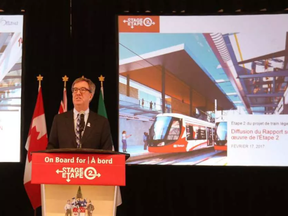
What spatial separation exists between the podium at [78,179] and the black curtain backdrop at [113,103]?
1.96 m

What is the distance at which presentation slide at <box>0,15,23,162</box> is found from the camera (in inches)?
133

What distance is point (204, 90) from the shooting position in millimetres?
3477

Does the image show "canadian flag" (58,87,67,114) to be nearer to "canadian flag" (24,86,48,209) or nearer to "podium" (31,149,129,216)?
"canadian flag" (24,86,48,209)

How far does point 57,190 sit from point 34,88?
2.22 meters

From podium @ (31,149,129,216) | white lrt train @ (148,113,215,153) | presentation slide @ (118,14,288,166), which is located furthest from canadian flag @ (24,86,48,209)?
podium @ (31,149,129,216)

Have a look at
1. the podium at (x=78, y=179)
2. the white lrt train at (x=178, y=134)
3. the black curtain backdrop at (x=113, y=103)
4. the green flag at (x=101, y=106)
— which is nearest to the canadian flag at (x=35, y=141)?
the black curtain backdrop at (x=113, y=103)

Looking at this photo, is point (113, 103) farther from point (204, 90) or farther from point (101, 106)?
point (204, 90)

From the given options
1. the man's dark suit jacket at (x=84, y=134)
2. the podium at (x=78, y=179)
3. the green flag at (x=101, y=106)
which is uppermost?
the green flag at (x=101, y=106)

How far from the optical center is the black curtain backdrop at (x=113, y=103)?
11.5ft

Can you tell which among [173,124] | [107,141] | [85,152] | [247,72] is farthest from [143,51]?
[85,152]

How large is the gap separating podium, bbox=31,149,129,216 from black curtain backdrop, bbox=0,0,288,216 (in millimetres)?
1957

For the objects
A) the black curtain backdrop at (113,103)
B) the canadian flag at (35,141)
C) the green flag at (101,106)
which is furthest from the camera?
the black curtain backdrop at (113,103)

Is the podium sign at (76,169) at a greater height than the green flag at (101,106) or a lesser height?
lesser

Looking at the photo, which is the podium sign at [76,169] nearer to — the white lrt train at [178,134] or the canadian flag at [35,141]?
the canadian flag at [35,141]
